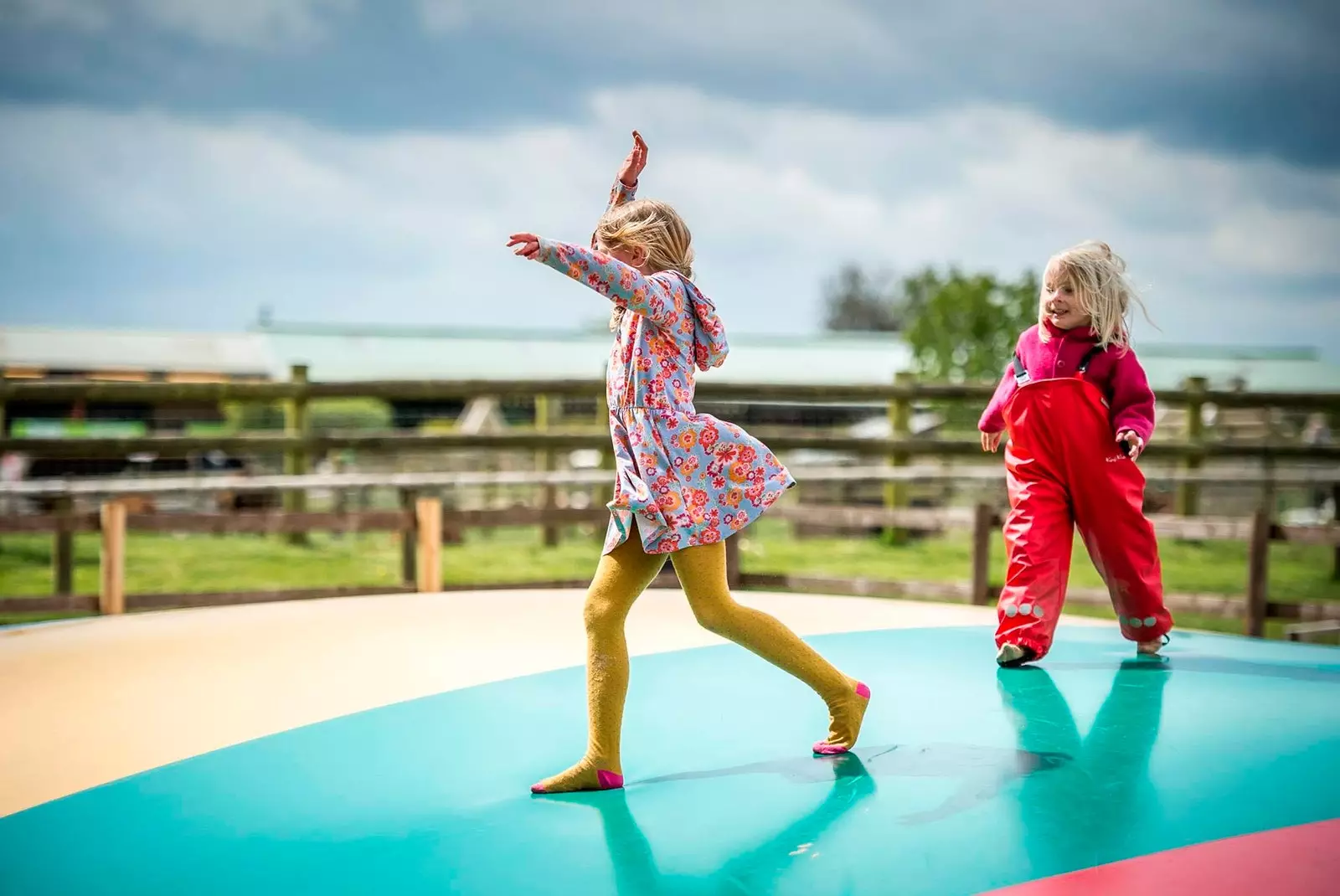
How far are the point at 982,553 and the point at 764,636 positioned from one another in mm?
3268

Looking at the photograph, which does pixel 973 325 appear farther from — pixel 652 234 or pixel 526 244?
pixel 526 244

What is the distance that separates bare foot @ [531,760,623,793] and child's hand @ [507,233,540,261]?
0.89 m

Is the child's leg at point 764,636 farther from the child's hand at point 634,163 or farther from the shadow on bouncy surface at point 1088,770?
the child's hand at point 634,163

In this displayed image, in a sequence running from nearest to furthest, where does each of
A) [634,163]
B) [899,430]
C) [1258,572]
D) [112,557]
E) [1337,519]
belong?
[634,163], [112,557], [1258,572], [899,430], [1337,519]

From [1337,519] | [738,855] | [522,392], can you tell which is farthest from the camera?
[1337,519]

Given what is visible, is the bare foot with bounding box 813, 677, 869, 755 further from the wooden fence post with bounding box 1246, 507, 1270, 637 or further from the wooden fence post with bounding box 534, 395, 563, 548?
the wooden fence post with bounding box 534, 395, 563, 548

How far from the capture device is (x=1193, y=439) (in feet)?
22.9

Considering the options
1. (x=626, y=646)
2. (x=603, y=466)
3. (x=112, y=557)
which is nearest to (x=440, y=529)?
(x=112, y=557)

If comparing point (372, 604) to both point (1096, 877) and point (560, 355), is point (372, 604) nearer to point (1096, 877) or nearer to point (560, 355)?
point (1096, 877)

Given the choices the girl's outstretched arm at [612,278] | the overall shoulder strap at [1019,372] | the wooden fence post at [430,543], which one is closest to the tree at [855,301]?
the wooden fence post at [430,543]

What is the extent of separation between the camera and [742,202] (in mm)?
18531

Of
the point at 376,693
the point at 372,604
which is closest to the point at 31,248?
the point at 372,604

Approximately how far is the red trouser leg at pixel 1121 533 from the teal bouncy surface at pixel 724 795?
22 centimetres

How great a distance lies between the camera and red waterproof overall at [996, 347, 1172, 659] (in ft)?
9.55
